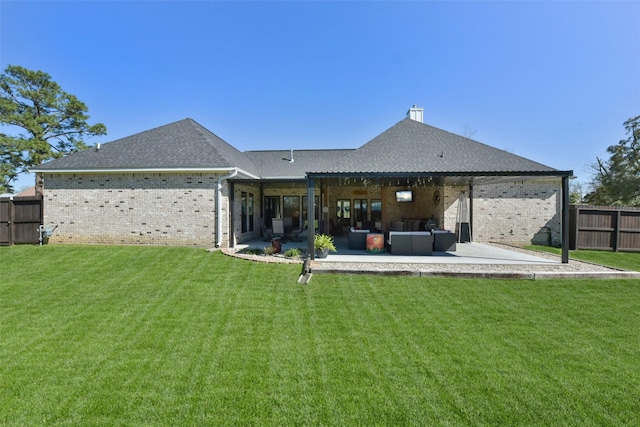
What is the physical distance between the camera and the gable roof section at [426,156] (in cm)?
984

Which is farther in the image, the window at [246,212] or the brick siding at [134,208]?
the window at [246,212]

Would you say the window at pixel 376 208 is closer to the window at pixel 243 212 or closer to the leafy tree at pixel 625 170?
the window at pixel 243 212

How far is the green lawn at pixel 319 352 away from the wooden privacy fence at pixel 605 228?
6919mm

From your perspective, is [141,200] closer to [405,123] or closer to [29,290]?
[29,290]

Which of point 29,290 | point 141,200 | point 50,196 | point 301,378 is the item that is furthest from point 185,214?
point 301,378

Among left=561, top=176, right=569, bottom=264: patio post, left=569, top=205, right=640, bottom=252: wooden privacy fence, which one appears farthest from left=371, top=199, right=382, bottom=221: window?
left=561, top=176, right=569, bottom=264: patio post

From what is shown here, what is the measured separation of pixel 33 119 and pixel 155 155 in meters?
16.4

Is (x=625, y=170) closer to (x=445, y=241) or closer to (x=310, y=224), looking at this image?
(x=445, y=241)

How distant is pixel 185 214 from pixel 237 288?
19.3 ft

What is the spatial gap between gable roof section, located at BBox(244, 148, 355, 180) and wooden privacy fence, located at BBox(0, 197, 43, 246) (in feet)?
30.8

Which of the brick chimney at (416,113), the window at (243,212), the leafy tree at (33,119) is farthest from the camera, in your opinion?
the leafy tree at (33,119)

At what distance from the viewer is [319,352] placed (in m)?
3.92

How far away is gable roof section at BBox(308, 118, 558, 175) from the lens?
9.84 metres

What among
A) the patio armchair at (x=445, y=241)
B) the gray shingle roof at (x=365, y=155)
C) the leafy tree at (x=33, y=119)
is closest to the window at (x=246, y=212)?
the gray shingle roof at (x=365, y=155)
